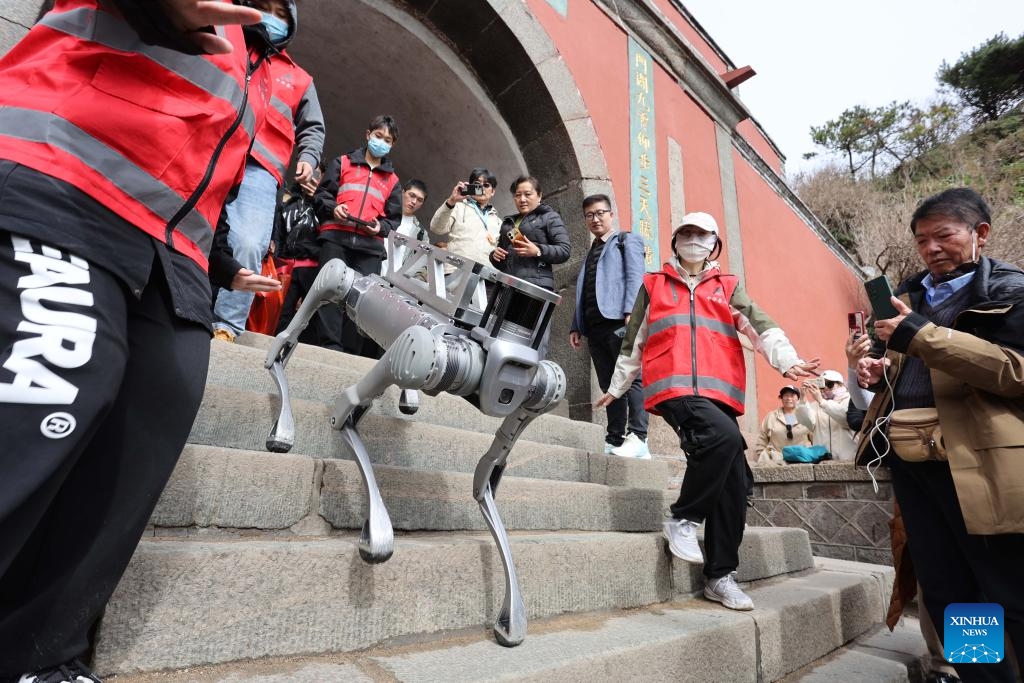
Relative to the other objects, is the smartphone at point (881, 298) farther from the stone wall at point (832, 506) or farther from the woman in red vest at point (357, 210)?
the stone wall at point (832, 506)

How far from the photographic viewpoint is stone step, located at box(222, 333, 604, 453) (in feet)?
7.94

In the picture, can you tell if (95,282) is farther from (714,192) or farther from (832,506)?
(714,192)

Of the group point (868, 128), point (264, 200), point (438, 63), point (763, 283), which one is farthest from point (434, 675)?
point (868, 128)

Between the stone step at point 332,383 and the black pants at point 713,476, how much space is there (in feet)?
3.49

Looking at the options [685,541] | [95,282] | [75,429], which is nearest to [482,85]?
[685,541]

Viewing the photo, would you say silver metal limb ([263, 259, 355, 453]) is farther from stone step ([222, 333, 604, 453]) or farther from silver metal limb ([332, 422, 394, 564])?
silver metal limb ([332, 422, 394, 564])

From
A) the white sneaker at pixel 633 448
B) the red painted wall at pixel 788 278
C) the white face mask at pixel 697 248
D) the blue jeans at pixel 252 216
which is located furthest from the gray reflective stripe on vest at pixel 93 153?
the red painted wall at pixel 788 278

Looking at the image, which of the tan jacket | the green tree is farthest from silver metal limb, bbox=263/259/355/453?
the green tree

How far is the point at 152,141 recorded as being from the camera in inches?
41.1

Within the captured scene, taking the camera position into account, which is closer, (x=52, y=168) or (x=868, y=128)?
(x=52, y=168)

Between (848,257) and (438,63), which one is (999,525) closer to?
(438,63)

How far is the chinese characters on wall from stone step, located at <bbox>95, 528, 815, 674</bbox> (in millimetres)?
4416

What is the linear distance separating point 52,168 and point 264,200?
1.97m

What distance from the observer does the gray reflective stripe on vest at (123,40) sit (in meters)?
1.00
